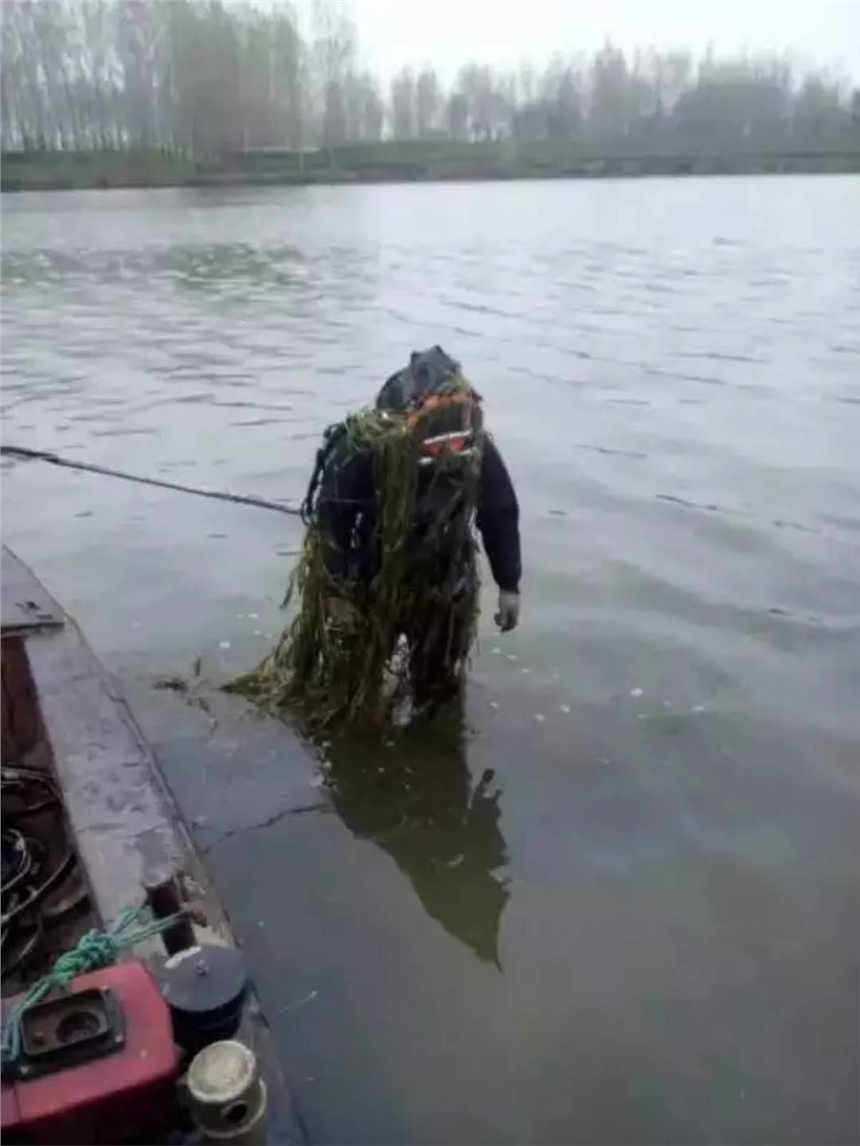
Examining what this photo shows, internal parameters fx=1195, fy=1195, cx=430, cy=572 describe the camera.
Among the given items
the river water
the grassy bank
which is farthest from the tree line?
the river water

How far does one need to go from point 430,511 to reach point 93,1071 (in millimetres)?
3071

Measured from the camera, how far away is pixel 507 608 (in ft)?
18.8

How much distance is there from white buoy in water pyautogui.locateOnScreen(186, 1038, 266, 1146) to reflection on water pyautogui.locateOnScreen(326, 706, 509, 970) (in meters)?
2.02

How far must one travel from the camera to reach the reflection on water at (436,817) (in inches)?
193

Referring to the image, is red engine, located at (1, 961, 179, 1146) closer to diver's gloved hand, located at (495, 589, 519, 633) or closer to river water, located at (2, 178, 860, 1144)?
river water, located at (2, 178, 860, 1144)

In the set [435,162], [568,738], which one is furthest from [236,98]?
[568,738]

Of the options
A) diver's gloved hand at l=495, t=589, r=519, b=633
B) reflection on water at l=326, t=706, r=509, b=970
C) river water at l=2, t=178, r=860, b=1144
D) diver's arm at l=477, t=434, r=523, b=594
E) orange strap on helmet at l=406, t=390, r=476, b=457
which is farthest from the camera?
diver's gloved hand at l=495, t=589, r=519, b=633

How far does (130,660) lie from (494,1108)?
3.99 meters

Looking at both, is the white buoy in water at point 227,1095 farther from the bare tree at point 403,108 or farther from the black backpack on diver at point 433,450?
the bare tree at point 403,108

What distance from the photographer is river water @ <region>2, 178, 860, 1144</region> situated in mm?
4105

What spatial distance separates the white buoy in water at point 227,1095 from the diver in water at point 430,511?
2859mm

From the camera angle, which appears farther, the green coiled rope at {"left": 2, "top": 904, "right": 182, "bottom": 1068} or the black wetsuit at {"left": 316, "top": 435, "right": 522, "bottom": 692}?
the black wetsuit at {"left": 316, "top": 435, "right": 522, "bottom": 692}

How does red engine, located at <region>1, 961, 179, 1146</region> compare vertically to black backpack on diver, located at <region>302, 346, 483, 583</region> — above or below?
below

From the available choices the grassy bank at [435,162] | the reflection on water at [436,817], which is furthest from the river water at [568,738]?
the grassy bank at [435,162]
